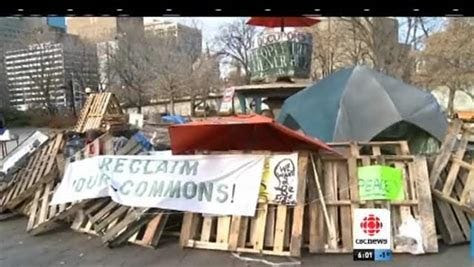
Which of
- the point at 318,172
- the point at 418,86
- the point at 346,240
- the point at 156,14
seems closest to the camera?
the point at 156,14

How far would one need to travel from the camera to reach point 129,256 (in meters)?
4.73

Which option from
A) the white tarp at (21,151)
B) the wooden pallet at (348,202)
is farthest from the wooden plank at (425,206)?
the white tarp at (21,151)

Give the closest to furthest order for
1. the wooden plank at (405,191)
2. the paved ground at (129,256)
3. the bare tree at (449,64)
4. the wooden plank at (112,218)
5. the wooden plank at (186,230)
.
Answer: the paved ground at (129,256)
the wooden plank at (405,191)
the wooden plank at (186,230)
the wooden plank at (112,218)
the bare tree at (449,64)

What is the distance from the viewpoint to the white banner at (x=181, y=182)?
4824 mm

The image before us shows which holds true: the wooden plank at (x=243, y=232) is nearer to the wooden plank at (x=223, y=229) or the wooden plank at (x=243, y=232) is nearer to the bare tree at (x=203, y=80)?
the wooden plank at (x=223, y=229)

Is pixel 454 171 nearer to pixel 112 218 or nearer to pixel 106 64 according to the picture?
pixel 112 218

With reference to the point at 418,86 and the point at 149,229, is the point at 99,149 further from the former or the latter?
the point at 418,86

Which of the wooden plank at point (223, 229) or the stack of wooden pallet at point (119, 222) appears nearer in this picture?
the wooden plank at point (223, 229)

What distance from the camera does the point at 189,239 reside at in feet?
16.0

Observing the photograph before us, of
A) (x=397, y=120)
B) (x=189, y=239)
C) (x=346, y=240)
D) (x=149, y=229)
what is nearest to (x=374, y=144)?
(x=346, y=240)

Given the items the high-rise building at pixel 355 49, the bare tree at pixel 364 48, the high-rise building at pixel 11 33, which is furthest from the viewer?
the high-rise building at pixel 355 49

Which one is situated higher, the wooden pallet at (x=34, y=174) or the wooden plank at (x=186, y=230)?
the wooden pallet at (x=34, y=174)

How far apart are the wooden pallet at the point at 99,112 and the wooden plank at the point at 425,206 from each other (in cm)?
413

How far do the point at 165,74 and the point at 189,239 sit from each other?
2.59 metres
